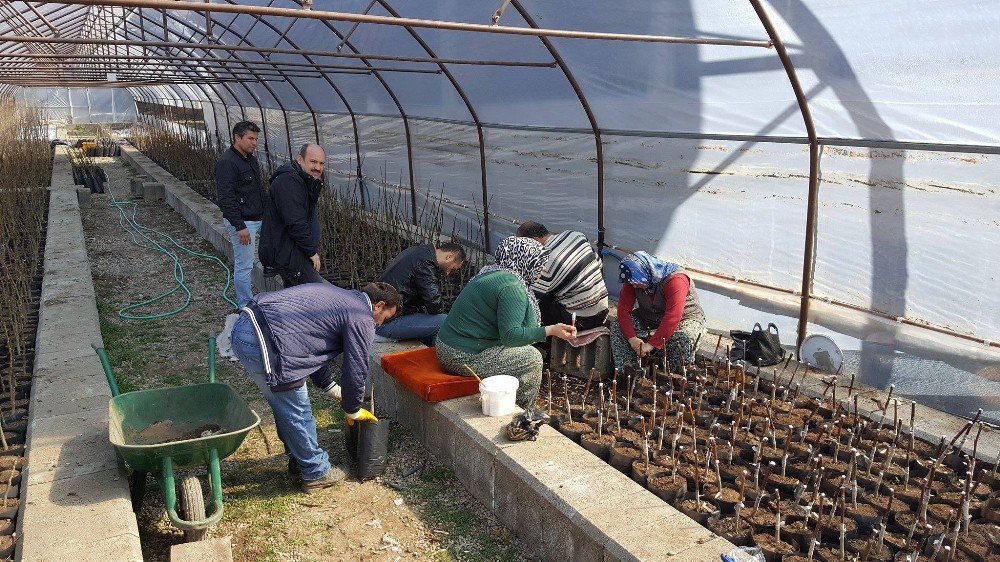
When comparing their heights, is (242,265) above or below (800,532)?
above

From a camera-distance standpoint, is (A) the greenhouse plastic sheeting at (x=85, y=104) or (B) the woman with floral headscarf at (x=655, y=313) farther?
(A) the greenhouse plastic sheeting at (x=85, y=104)

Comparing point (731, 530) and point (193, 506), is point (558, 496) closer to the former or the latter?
point (731, 530)

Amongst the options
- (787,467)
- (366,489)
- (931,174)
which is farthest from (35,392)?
(931,174)

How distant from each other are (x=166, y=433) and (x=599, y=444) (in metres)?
1.92

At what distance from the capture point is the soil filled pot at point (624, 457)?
328 cm

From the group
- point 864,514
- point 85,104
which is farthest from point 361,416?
point 85,104

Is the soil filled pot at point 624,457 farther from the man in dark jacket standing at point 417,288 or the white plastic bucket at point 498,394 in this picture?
the man in dark jacket standing at point 417,288

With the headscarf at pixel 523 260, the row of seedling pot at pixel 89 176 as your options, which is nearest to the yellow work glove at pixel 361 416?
the headscarf at pixel 523 260

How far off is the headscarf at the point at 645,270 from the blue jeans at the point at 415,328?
3.84 ft

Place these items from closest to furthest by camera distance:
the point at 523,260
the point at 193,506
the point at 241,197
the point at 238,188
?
the point at 193,506
the point at 523,260
the point at 238,188
the point at 241,197

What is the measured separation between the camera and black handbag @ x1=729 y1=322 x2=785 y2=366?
14.1 feet

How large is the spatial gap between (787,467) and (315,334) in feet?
6.82

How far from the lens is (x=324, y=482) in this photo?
11.6 ft

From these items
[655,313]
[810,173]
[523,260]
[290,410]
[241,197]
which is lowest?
[290,410]
